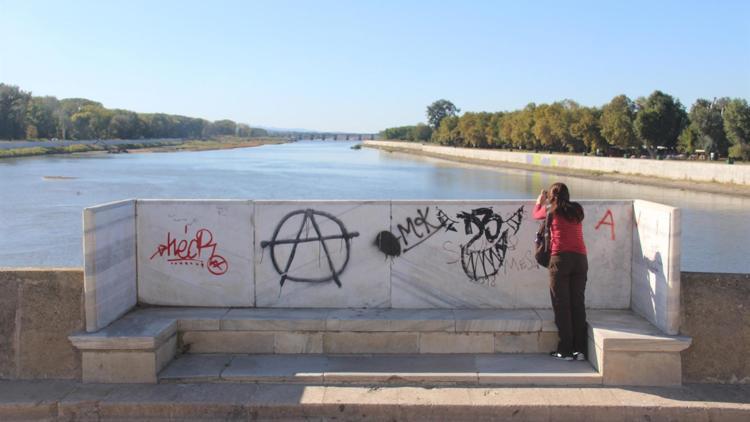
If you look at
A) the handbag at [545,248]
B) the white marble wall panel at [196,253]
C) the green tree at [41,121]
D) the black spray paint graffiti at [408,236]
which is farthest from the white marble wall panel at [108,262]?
the green tree at [41,121]

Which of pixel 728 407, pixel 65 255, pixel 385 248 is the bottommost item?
pixel 65 255

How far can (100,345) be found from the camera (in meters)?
5.91

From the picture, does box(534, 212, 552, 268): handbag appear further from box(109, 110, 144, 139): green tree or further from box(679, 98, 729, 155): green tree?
box(109, 110, 144, 139): green tree

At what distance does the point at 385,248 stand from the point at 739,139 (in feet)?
205

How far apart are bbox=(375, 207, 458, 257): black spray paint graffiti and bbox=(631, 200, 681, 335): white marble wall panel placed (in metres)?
1.88

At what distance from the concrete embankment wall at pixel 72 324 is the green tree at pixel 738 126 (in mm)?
59591

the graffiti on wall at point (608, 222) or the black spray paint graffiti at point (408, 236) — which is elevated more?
the graffiti on wall at point (608, 222)

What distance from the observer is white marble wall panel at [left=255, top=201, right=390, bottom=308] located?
6977mm

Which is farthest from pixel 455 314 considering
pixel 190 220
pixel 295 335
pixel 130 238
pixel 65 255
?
pixel 65 255

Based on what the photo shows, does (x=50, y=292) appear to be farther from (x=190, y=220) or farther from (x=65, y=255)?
(x=65, y=255)

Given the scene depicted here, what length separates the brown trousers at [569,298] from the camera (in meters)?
6.23

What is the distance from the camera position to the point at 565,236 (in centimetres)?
627

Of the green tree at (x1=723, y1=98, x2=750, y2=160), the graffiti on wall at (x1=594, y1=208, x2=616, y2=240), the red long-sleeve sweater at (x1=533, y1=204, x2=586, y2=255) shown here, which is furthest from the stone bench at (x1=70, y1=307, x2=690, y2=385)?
the green tree at (x1=723, y1=98, x2=750, y2=160)

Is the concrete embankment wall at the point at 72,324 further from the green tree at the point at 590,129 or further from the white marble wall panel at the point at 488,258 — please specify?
the green tree at the point at 590,129
